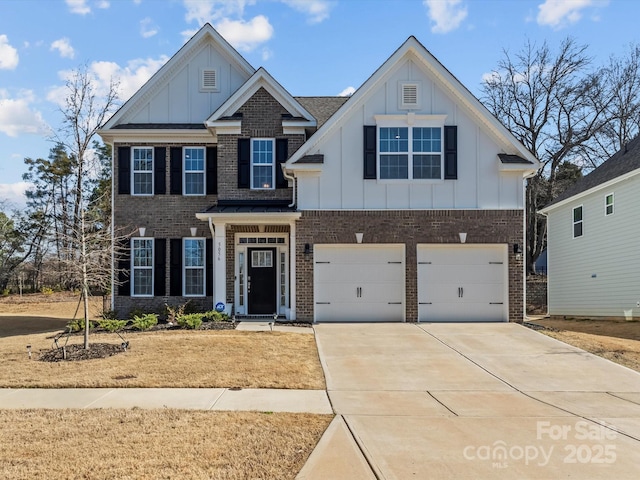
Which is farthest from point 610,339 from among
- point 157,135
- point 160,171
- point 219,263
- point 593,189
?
point 157,135

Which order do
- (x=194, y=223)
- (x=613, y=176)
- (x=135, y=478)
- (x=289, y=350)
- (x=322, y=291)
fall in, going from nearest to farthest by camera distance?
1. (x=135, y=478)
2. (x=289, y=350)
3. (x=322, y=291)
4. (x=194, y=223)
5. (x=613, y=176)

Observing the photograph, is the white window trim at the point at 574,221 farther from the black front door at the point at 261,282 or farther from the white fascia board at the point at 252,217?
the black front door at the point at 261,282

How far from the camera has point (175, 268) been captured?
17672 millimetres

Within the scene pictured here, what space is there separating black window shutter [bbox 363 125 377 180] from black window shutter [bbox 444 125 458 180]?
2.25 meters

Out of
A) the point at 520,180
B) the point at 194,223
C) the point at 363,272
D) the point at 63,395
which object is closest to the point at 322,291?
the point at 363,272

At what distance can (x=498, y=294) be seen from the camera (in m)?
16.2

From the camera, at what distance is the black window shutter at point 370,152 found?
16.0 meters

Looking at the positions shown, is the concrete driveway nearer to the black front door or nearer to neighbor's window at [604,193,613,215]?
the black front door

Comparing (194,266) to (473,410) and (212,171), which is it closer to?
(212,171)

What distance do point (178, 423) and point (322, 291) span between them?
9679 millimetres

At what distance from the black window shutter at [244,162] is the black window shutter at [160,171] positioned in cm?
279

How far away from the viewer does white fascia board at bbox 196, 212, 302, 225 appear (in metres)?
15.6

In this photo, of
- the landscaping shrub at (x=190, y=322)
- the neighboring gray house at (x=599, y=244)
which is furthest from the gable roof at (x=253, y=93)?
the neighboring gray house at (x=599, y=244)

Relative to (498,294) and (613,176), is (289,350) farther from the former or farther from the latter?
(613,176)
